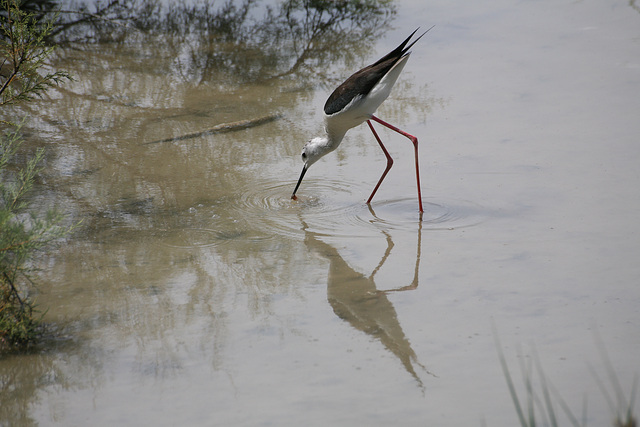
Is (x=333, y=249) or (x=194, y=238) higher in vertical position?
(x=194, y=238)

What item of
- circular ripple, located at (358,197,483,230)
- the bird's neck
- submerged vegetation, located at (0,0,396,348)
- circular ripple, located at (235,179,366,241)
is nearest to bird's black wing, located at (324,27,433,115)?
the bird's neck

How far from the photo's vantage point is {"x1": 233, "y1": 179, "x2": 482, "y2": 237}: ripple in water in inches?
207

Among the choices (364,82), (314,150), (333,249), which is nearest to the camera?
(333,249)

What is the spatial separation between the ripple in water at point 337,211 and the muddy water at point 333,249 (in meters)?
0.02

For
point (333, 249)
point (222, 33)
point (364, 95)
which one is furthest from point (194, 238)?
point (222, 33)

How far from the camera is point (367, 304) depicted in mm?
4160

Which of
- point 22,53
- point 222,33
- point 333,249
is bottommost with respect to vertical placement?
point 333,249

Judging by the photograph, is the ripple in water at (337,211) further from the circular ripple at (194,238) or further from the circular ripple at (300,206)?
the circular ripple at (194,238)

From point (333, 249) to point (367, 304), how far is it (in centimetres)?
84

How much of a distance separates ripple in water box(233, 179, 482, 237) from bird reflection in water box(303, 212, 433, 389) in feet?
1.09

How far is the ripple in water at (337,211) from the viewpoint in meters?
5.25

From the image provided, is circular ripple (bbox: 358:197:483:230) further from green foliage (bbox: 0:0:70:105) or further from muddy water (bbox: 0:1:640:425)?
green foliage (bbox: 0:0:70:105)

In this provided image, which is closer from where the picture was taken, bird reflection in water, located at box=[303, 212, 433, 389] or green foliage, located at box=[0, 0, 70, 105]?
bird reflection in water, located at box=[303, 212, 433, 389]

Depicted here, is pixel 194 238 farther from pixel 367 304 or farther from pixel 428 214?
pixel 428 214
